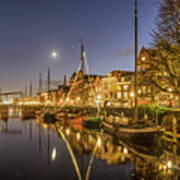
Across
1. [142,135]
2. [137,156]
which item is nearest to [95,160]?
[137,156]

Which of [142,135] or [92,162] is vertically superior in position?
[142,135]

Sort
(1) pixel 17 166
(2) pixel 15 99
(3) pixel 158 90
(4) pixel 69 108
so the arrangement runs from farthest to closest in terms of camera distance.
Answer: (2) pixel 15 99, (4) pixel 69 108, (3) pixel 158 90, (1) pixel 17 166

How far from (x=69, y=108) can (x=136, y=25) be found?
97.9 ft

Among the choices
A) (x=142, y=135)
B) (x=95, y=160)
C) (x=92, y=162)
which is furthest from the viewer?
(x=142, y=135)

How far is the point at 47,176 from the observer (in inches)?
491

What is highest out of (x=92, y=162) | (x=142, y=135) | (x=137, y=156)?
(x=142, y=135)

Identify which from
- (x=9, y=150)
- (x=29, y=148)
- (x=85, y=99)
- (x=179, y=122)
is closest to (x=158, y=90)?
(x=179, y=122)

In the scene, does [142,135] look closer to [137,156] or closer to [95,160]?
[137,156]

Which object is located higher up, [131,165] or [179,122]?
[179,122]

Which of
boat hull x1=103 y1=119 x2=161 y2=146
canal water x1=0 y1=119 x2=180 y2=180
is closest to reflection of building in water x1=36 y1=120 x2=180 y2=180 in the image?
canal water x1=0 y1=119 x2=180 y2=180

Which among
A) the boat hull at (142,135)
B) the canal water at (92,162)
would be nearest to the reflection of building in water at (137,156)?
the canal water at (92,162)

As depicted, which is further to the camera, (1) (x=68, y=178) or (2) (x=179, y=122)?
(2) (x=179, y=122)

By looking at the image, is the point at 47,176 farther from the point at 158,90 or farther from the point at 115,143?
the point at 158,90

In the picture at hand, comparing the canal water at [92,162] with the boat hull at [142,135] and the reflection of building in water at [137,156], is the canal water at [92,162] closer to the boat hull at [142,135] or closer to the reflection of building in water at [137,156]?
the reflection of building in water at [137,156]
